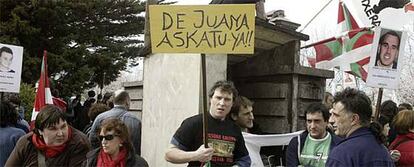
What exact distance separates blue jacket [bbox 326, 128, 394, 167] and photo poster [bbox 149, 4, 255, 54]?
98 centimetres

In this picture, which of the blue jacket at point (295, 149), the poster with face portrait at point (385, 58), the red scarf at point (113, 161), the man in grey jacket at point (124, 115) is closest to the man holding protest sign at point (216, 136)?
the red scarf at point (113, 161)

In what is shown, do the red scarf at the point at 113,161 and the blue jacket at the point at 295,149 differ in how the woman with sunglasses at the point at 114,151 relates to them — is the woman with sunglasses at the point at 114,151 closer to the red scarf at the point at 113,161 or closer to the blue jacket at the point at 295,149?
the red scarf at the point at 113,161

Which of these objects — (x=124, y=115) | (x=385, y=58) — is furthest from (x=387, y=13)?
(x=124, y=115)

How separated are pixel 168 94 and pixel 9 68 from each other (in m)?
2.14

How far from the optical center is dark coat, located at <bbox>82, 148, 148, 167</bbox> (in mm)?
3844

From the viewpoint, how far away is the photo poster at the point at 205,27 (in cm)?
359

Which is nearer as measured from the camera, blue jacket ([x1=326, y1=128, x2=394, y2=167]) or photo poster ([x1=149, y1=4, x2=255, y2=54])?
blue jacket ([x1=326, y1=128, x2=394, y2=167])

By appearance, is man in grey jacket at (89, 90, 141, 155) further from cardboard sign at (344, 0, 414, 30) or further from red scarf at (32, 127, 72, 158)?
cardboard sign at (344, 0, 414, 30)

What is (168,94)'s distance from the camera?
17.9 feet

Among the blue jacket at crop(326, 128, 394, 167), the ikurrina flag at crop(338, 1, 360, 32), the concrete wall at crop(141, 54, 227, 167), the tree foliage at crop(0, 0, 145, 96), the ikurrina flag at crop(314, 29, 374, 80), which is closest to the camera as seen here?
the blue jacket at crop(326, 128, 394, 167)

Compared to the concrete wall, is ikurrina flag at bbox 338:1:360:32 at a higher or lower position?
higher

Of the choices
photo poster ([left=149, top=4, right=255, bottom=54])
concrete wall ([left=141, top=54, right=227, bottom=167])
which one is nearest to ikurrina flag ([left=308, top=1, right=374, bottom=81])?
concrete wall ([left=141, top=54, right=227, bottom=167])

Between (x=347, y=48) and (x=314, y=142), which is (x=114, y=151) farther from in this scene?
(x=347, y=48)

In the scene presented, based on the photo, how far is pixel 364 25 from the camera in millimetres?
6723
